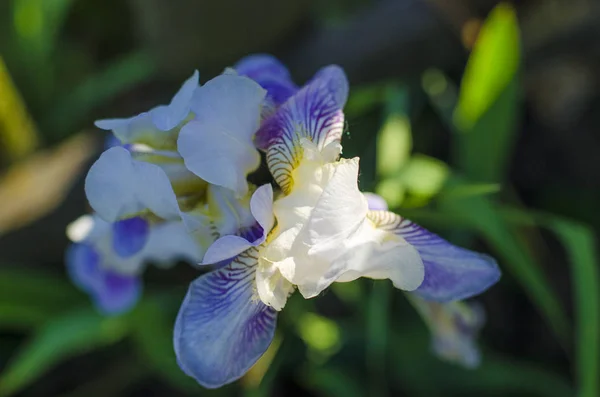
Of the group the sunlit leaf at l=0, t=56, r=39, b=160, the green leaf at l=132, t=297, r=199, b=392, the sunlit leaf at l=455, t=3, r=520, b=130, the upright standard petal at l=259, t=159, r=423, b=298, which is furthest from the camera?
the sunlit leaf at l=0, t=56, r=39, b=160

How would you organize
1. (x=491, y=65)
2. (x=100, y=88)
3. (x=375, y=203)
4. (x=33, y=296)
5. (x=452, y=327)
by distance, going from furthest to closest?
1. (x=100, y=88)
2. (x=33, y=296)
3. (x=491, y=65)
4. (x=452, y=327)
5. (x=375, y=203)

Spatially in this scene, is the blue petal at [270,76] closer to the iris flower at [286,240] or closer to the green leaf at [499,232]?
the iris flower at [286,240]

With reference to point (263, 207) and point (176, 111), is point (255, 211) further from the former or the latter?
point (176, 111)

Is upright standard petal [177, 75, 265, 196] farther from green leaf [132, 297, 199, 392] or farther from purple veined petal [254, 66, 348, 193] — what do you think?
green leaf [132, 297, 199, 392]

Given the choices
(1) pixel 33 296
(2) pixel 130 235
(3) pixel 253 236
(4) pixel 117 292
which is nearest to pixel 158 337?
(4) pixel 117 292

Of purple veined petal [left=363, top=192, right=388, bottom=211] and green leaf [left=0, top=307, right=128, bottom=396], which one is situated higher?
purple veined petal [left=363, top=192, right=388, bottom=211]

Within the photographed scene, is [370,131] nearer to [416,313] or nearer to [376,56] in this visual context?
[376,56]

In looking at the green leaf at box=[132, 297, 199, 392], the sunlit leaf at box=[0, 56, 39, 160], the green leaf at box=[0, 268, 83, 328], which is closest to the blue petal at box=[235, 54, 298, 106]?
the green leaf at box=[132, 297, 199, 392]
